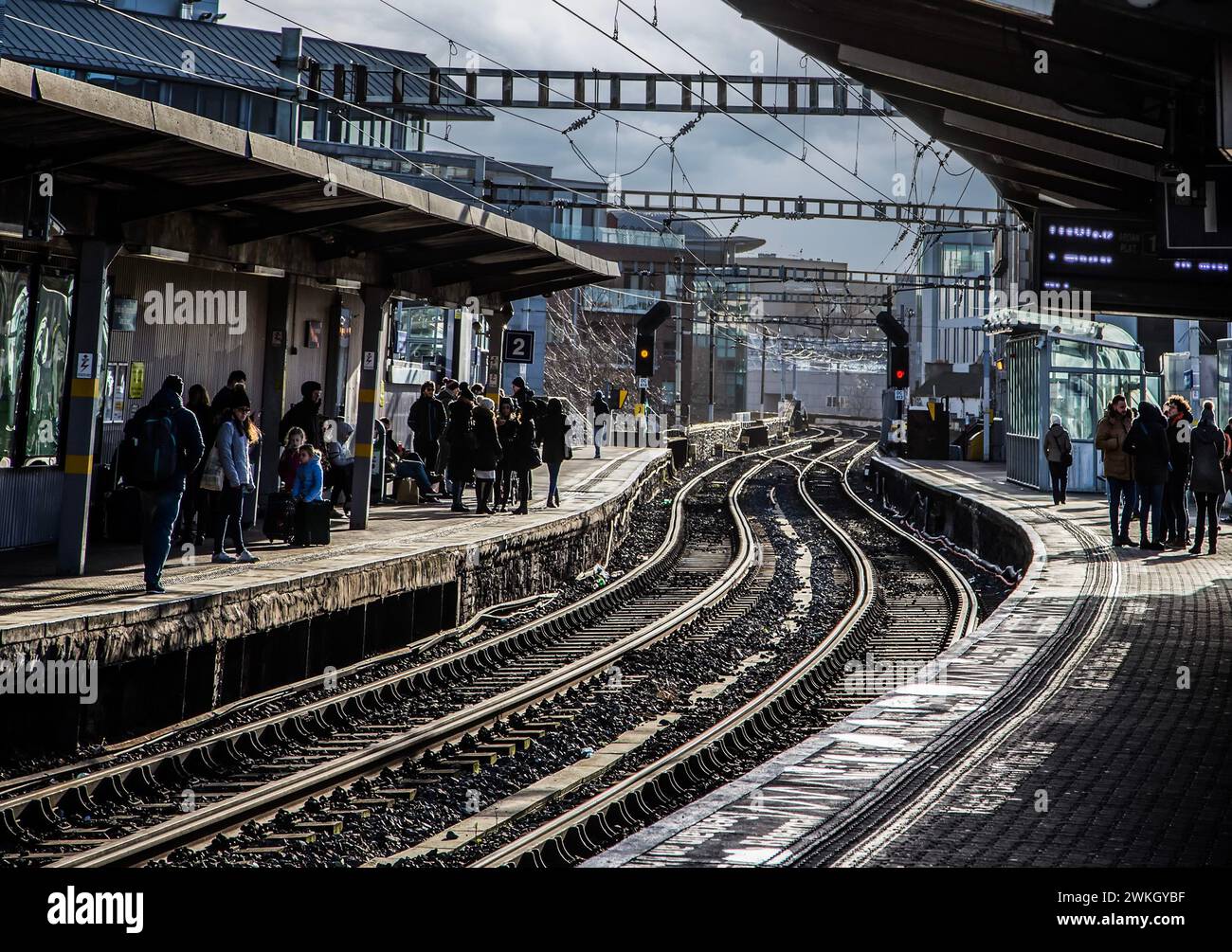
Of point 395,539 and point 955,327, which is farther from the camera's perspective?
point 955,327

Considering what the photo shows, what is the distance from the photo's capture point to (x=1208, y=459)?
15578 millimetres

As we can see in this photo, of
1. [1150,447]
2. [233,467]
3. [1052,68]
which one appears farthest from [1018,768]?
[1150,447]

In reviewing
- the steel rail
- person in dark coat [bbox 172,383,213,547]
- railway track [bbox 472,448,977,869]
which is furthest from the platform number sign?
the steel rail

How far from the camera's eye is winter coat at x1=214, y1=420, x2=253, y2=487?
11.3 m

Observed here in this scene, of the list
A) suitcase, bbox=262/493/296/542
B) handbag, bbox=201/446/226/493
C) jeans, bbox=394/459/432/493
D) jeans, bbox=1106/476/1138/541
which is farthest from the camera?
jeans, bbox=394/459/432/493

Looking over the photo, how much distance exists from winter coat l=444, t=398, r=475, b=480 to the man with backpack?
24.9 feet

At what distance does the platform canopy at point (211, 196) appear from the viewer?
8.93 metres

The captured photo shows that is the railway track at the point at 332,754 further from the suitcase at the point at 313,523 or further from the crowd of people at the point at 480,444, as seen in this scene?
the crowd of people at the point at 480,444

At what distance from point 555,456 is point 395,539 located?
550cm

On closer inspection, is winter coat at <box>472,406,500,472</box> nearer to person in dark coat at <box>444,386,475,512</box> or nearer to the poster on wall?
person in dark coat at <box>444,386,475,512</box>
